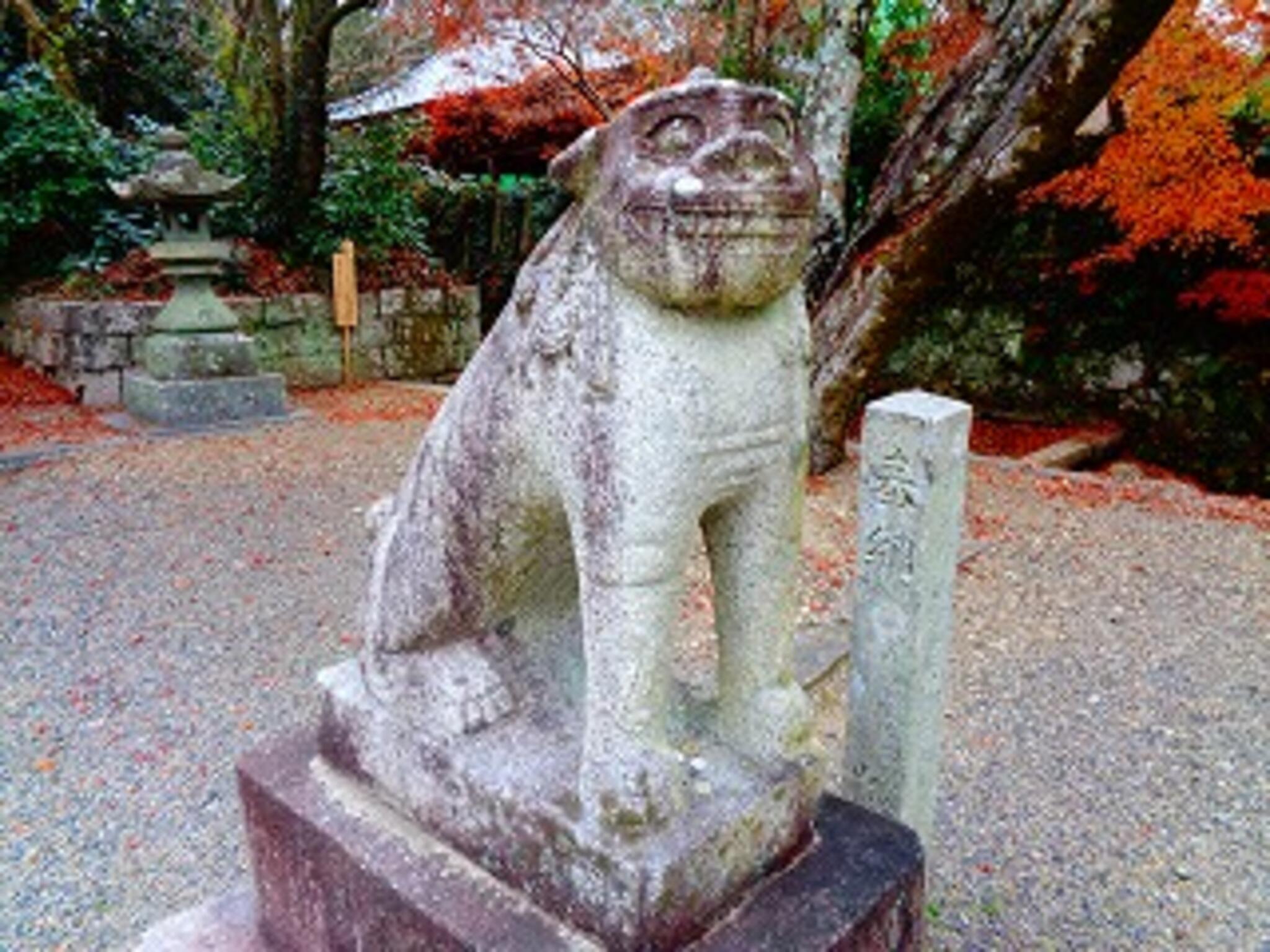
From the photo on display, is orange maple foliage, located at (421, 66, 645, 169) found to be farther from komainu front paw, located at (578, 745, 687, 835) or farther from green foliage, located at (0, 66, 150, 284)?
komainu front paw, located at (578, 745, 687, 835)

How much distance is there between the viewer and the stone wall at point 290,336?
8.54 metres

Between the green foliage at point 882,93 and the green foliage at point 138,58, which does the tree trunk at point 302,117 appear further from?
the green foliage at point 882,93

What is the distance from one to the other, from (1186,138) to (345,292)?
286 inches

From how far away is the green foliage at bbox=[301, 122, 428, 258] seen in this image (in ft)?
33.3

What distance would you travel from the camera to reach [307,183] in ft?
32.2

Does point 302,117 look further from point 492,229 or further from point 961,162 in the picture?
point 961,162

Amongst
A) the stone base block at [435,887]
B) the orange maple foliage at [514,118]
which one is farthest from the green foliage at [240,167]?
the stone base block at [435,887]

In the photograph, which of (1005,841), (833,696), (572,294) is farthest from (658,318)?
(833,696)

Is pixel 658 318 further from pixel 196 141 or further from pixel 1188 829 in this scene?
pixel 196 141

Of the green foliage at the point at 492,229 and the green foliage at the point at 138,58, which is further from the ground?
the green foliage at the point at 138,58

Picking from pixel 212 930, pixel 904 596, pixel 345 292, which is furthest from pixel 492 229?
pixel 212 930

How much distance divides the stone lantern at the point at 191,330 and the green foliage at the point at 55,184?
186 centimetres

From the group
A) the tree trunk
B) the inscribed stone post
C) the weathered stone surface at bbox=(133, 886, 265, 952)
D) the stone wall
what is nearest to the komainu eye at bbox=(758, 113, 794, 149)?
the inscribed stone post

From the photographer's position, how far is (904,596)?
7.34 feet
